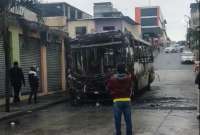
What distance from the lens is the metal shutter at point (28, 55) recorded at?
2442cm

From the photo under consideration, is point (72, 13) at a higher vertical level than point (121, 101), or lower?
higher

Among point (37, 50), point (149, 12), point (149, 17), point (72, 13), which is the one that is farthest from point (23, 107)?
point (149, 12)

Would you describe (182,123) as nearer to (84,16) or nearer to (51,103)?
(51,103)

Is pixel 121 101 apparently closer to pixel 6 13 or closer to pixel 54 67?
pixel 6 13

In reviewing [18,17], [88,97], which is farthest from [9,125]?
[18,17]

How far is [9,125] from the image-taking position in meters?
15.0

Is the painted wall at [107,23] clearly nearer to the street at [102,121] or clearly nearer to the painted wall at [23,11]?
the painted wall at [23,11]

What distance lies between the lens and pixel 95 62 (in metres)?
20.8

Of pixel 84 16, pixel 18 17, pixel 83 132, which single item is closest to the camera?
pixel 83 132

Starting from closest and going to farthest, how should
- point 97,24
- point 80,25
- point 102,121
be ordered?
point 102,121, point 80,25, point 97,24

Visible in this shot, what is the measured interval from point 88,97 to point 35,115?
332cm

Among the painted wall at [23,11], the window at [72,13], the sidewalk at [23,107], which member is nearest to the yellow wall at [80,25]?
the window at [72,13]

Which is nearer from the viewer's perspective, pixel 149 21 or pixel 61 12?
pixel 61 12

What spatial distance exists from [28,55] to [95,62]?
5.61 metres
